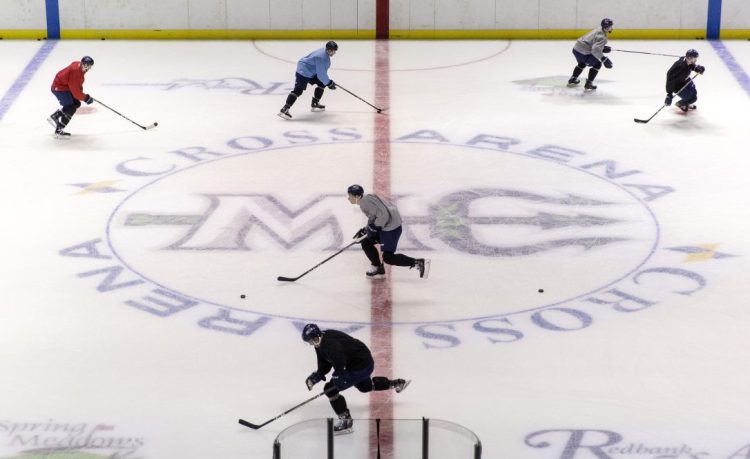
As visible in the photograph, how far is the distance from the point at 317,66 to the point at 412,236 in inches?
131

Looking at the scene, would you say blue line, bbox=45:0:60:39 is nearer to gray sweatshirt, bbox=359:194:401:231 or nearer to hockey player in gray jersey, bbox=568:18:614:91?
hockey player in gray jersey, bbox=568:18:614:91

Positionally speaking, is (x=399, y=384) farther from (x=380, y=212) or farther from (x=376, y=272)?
(x=376, y=272)

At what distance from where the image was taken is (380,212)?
348 inches

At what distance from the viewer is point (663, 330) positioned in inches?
332

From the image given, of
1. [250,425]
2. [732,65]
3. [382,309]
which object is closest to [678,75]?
[732,65]

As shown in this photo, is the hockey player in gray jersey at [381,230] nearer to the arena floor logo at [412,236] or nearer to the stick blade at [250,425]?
the arena floor logo at [412,236]

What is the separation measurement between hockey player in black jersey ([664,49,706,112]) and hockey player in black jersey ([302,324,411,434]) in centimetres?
676

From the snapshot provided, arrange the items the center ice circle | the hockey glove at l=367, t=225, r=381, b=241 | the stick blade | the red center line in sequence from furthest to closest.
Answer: the center ice circle
the hockey glove at l=367, t=225, r=381, b=241
the stick blade
the red center line

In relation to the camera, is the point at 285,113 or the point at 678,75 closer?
the point at 678,75

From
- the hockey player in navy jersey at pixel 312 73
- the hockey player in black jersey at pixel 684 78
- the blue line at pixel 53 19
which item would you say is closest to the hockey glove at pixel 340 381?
the hockey player in navy jersey at pixel 312 73

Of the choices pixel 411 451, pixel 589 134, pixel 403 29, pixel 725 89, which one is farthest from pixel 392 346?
pixel 403 29

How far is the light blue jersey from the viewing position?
12.9 m

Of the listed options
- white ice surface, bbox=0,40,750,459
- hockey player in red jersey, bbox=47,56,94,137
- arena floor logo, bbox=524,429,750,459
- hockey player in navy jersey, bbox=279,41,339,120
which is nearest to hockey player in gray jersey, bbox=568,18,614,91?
white ice surface, bbox=0,40,750,459

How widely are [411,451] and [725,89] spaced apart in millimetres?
8930
